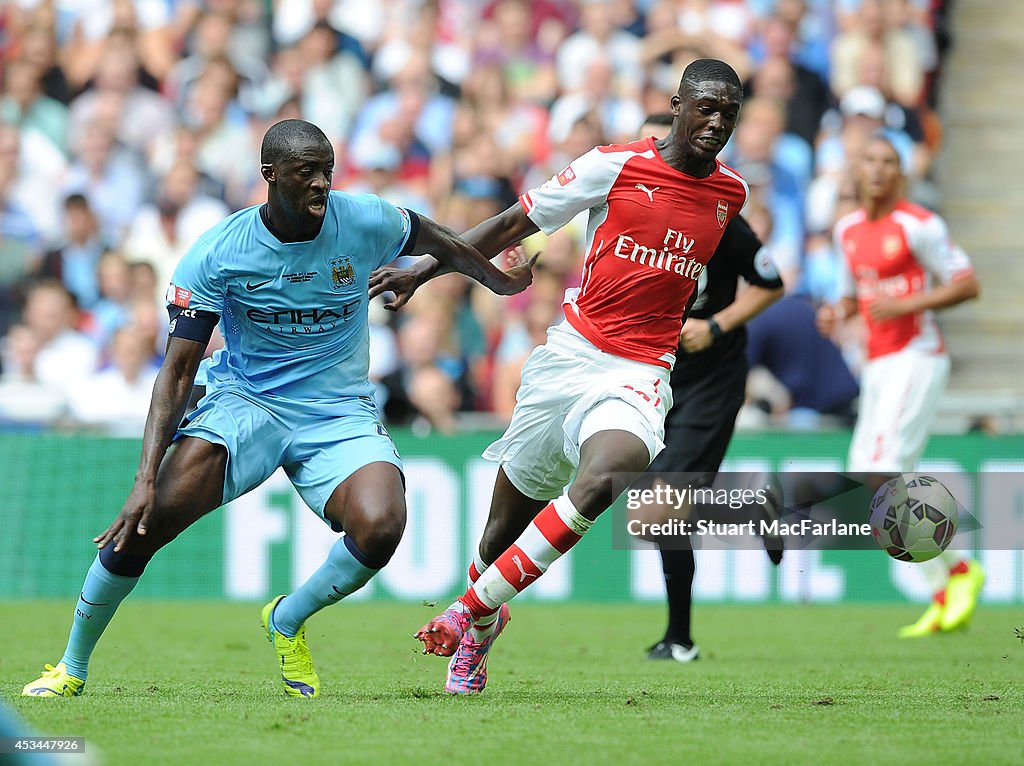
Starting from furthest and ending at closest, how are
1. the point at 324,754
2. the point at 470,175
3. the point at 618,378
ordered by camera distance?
the point at 470,175 < the point at 618,378 < the point at 324,754

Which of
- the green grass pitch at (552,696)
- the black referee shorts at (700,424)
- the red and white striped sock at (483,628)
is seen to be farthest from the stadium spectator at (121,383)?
the red and white striped sock at (483,628)

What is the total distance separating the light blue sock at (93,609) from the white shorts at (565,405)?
1738 mm

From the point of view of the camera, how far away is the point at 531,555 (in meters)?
6.59

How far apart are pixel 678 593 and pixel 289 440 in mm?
2877

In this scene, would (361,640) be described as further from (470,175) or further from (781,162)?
(781,162)

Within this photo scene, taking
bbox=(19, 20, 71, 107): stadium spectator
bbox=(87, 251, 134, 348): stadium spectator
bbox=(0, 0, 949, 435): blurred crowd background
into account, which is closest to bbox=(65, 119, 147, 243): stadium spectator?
bbox=(0, 0, 949, 435): blurred crowd background

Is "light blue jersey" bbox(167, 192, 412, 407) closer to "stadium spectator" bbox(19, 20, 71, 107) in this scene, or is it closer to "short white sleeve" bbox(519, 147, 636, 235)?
"short white sleeve" bbox(519, 147, 636, 235)

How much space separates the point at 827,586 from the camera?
1251 centimetres

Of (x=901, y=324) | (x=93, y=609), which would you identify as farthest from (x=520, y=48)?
(x=93, y=609)

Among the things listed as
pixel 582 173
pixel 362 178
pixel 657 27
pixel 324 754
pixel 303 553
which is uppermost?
pixel 657 27

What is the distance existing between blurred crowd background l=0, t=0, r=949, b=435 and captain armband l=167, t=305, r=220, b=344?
7129 millimetres

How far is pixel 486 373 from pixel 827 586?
3608 millimetres

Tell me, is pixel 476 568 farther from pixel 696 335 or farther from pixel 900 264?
pixel 900 264

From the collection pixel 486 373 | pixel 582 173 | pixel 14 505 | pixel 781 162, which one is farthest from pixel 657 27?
pixel 582 173
